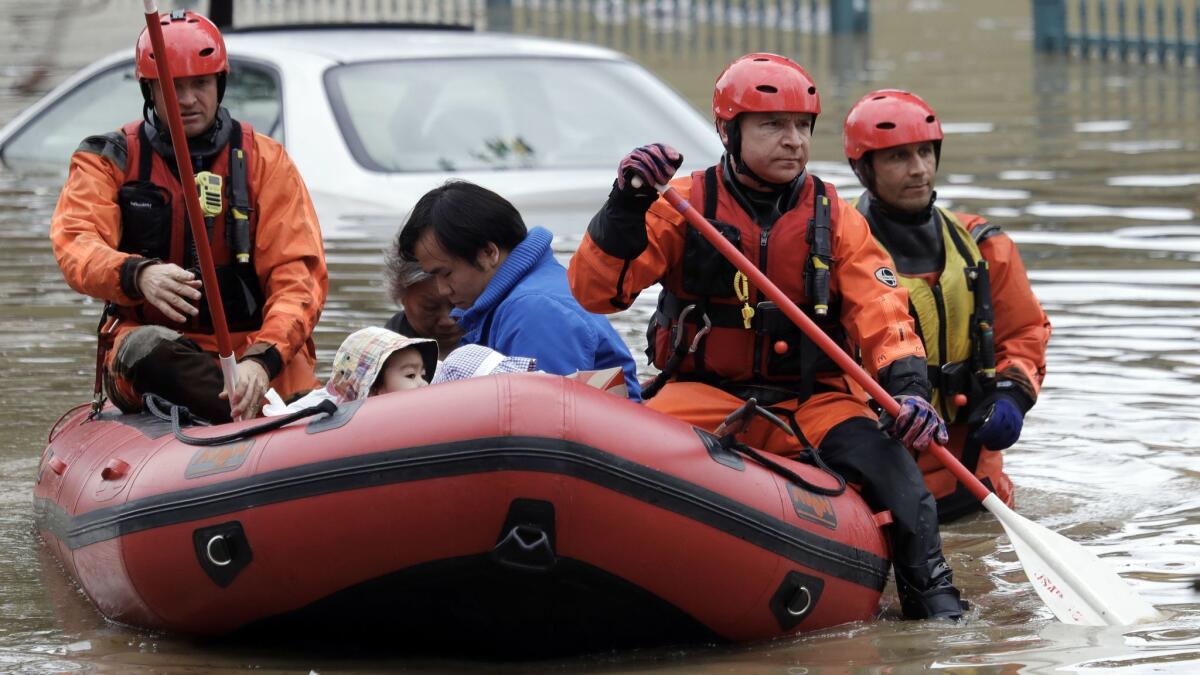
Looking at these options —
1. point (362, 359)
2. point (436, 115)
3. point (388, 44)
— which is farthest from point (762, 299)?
point (388, 44)

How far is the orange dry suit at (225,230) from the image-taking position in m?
6.36

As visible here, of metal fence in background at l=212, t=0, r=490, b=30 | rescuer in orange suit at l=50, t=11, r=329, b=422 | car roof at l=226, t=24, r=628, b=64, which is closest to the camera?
rescuer in orange suit at l=50, t=11, r=329, b=422

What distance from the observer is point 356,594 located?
4824 mm

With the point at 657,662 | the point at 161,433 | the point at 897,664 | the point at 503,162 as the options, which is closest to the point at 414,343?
the point at 161,433

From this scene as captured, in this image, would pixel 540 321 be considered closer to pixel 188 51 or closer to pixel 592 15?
pixel 188 51

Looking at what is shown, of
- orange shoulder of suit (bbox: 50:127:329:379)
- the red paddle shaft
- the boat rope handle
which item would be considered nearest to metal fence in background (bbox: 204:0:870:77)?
orange shoulder of suit (bbox: 50:127:329:379)

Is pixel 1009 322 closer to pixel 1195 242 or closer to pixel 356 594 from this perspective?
pixel 356 594

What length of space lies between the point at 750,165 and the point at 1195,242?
5360 mm

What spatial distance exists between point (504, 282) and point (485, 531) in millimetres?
1140

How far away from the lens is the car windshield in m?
10.2

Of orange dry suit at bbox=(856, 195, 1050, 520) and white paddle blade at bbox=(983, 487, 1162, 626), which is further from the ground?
orange dry suit at bbox=(856, 195, 1050, 520)

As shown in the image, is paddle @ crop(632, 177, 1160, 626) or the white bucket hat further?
the white bucket hat

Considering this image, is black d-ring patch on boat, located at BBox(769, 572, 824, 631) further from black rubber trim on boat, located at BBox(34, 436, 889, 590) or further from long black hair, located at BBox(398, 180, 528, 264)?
long black hair, located at BBox(398, 180, 528, 264)

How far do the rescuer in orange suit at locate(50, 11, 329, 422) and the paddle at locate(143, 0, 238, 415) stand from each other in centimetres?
25
